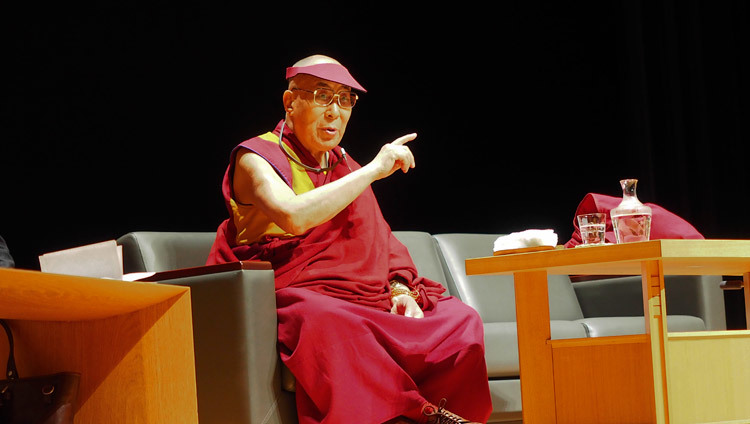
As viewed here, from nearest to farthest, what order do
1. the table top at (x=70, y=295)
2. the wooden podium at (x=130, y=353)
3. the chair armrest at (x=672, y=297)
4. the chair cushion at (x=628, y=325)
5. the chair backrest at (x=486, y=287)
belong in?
the table top at (x=70, y=295) < the wooden podium at (x=130, y=353) < the chair cushion at (x=628, y=325) < the chair armrest at (x=672, y=297) < the chair backrest at (x=486, y=287)

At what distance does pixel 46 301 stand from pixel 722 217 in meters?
3.68

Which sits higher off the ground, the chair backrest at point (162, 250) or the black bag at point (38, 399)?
the chair backrest at point (162, 250)

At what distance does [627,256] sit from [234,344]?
2.77 feet

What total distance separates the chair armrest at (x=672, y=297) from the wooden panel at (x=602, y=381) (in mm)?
1246

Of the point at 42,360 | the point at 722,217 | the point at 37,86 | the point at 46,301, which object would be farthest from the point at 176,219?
the point at 722,217

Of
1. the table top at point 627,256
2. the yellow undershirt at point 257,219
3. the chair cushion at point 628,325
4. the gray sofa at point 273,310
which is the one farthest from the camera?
the chair cushion at point 628,325

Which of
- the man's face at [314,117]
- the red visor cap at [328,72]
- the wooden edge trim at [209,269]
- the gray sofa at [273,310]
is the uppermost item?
the red visor cap at [328,72]

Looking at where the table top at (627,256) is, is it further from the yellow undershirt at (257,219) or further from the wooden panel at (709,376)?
the yellow undershirt at (257,219)

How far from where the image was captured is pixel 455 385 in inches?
79.3

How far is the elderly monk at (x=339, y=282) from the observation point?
1854 millimetres

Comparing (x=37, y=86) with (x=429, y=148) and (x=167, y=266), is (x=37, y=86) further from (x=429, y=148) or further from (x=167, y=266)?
(x=429, y=148)

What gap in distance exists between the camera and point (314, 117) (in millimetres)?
2242

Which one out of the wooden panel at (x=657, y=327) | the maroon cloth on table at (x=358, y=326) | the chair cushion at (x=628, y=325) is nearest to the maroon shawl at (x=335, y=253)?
the maroon cloth on table at (x=358, y=326)

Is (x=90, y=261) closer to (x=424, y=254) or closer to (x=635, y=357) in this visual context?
(x=635, y=357)
